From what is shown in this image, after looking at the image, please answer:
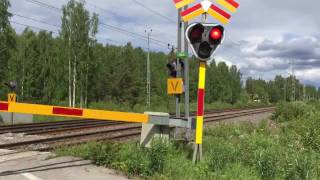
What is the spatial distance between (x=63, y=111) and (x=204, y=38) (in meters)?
3.17

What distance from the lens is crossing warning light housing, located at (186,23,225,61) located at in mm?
9773

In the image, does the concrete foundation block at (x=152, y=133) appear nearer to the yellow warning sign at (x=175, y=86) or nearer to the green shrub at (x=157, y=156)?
the green shrub at (x=157, y=156)

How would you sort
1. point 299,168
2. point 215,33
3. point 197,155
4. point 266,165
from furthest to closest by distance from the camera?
1. point 197,155
2. point 215,33
3. point 266,165
4. point 299,168

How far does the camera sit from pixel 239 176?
29.2ft

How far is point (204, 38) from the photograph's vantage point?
9812mm

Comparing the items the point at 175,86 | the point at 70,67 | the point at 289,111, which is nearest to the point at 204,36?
the point at 175,86

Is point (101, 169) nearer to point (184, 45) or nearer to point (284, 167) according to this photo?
point (284, 167)

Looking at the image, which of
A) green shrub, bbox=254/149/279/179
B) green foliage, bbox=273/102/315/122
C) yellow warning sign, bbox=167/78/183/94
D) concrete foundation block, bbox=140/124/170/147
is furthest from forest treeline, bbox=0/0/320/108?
green shrub, bbox=254/149/279/179

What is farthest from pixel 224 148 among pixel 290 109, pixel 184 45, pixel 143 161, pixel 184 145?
pixel 290 109

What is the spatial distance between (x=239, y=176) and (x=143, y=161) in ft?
5.82

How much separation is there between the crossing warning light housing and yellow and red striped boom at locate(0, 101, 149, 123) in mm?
1811

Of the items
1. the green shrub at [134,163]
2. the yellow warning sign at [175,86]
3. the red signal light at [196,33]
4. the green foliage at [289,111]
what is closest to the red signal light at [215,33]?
the red signal light at [196,33]

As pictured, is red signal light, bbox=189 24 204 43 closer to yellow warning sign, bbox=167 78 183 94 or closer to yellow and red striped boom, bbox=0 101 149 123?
yellow and red striped boom, bbox=0 101 149 123

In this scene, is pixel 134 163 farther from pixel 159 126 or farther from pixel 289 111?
pixel 289 111
